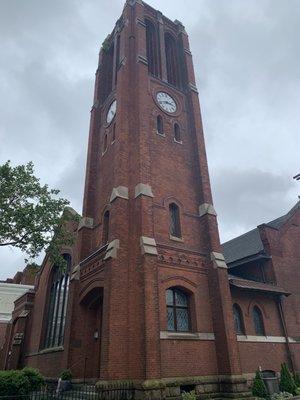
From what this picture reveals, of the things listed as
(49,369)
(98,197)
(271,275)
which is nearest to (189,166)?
(98,197)

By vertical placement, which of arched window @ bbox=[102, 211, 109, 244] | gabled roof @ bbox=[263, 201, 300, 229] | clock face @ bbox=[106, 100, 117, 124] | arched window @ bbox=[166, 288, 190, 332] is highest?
clock face @ bbox=[106, 100, 117, 124]

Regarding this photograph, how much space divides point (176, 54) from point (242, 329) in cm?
2066

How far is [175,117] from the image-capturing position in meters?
22.5

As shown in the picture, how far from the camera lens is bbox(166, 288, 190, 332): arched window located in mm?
15695

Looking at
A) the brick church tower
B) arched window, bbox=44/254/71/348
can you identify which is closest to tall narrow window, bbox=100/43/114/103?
the brick church tower

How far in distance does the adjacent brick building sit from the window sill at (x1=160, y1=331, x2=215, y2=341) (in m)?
0.05

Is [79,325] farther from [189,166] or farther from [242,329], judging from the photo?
[189,166]

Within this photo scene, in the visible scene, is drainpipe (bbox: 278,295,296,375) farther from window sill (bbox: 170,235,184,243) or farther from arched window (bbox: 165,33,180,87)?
arched window (bbox: 165,33,180,87)

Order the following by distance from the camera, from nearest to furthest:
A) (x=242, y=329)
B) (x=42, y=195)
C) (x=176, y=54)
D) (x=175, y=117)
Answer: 1. (x=42, y=195)
2. (x=242, y=329)
3. (x=175, y=117)
4. (x=176, y=54)

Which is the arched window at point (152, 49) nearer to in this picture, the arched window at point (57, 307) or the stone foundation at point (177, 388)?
the arched window at point (57, 307)

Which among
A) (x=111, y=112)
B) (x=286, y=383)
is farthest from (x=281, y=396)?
(x=111, y=112)

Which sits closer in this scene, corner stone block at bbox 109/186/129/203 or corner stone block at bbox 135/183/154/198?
corner stone block at bbox 135/183/154/198

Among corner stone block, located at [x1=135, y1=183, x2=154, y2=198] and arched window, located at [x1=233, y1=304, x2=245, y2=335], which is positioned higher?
corner stone block, located at [x1=135, y1=183, x2=154, y2=198]

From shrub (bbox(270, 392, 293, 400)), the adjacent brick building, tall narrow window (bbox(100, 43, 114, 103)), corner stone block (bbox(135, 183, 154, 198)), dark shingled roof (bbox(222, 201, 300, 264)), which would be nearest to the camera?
the adjacent brick building
